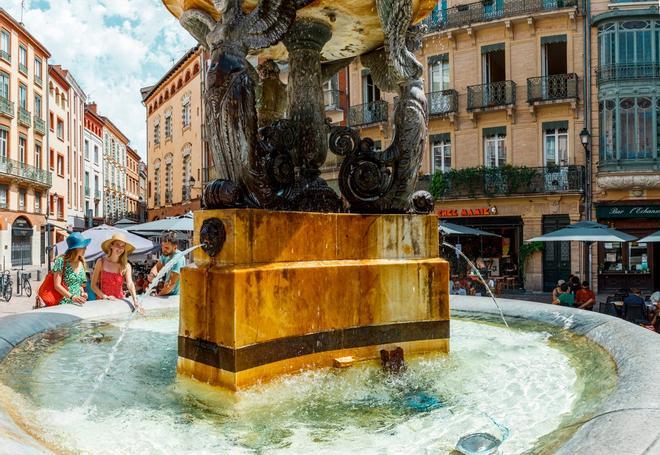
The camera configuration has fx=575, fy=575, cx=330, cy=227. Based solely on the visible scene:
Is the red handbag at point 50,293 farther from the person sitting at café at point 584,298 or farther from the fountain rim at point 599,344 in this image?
the person sitting at café at point 584,298

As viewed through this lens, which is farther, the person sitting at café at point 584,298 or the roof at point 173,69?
the roof at point 173,69

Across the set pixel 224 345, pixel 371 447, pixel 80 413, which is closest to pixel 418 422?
pixel 371 447

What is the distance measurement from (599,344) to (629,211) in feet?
70.1

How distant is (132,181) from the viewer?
9388 centimetres

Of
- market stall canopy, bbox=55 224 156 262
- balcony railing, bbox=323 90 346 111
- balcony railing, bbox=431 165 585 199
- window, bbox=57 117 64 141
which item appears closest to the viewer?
market stall canopy, bbox=55 224 156 262

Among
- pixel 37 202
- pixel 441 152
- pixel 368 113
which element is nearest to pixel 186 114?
pixel 37 202

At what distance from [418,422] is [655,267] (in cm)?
2347

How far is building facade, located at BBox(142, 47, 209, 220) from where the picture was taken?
40000 mm

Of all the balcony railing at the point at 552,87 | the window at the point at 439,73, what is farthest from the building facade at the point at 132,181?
the balcony railing at the point at 552,87

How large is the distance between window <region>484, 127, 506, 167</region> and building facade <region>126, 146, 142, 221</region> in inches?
2670

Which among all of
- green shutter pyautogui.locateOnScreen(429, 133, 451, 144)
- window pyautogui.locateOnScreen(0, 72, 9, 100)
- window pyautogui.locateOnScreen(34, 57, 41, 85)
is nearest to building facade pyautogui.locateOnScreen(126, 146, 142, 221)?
window pyautogui.locateOnScreen(34, 57, 41, 85)

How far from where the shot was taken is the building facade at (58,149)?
47188 mm

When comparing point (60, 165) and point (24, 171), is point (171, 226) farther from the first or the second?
point (60, 165)

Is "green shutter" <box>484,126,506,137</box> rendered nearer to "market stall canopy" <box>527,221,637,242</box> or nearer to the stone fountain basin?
"market stall canopy" <box>527,221,637,242</box>
